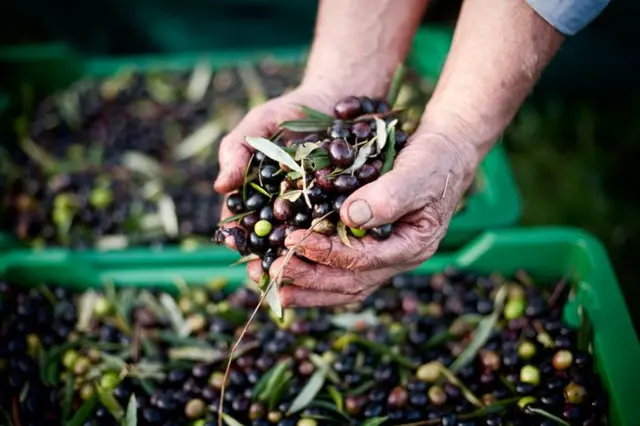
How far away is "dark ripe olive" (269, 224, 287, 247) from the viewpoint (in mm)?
1561

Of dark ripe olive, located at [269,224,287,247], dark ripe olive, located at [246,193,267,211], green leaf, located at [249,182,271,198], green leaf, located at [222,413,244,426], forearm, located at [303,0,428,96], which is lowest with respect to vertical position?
green leaf, located at [222,413,244,426]

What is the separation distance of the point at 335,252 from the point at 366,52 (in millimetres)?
816

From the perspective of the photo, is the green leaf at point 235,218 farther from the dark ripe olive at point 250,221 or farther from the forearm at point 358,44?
the forearm at point 358,44

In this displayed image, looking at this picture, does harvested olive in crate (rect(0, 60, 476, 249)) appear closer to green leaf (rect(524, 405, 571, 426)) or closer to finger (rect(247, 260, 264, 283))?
finger (rect(247, 260, 264, 283))

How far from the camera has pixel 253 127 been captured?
1769 mm

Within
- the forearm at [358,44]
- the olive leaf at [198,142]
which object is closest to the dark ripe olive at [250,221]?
the forearm at [358,44]

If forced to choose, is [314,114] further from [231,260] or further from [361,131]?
[231,260]

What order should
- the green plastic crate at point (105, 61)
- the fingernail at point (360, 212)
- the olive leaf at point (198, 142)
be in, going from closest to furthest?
the fingernail at point (360, 212) < the olive leaf at point (198, 142) < the green plastic crate at point (105, 61)

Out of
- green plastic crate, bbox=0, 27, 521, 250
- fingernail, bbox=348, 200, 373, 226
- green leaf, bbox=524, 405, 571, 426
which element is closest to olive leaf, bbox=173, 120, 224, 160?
green plastic crate, bbox=0, 27, 521, 250

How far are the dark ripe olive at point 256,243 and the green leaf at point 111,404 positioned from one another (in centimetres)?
80

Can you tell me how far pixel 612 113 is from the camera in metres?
3.86

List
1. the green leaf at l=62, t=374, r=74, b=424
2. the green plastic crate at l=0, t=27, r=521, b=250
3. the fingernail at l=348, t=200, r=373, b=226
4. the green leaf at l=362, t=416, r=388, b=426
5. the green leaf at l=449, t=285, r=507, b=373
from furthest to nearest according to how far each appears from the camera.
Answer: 1. the green plastic crate at l=0, t=27, r=521, b=250
2. the green leaf at l=449, t=285, r=507, b=373
3. the green leaf at l=62, t=374, r=74, b=424
4. the green leaf at l=362, t=416, r=388, b=426
5. the fingernail at l=348, t=200, r=373, b=226

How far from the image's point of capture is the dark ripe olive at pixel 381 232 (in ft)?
5.00

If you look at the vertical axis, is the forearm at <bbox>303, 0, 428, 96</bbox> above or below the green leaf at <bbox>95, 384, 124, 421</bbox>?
above
